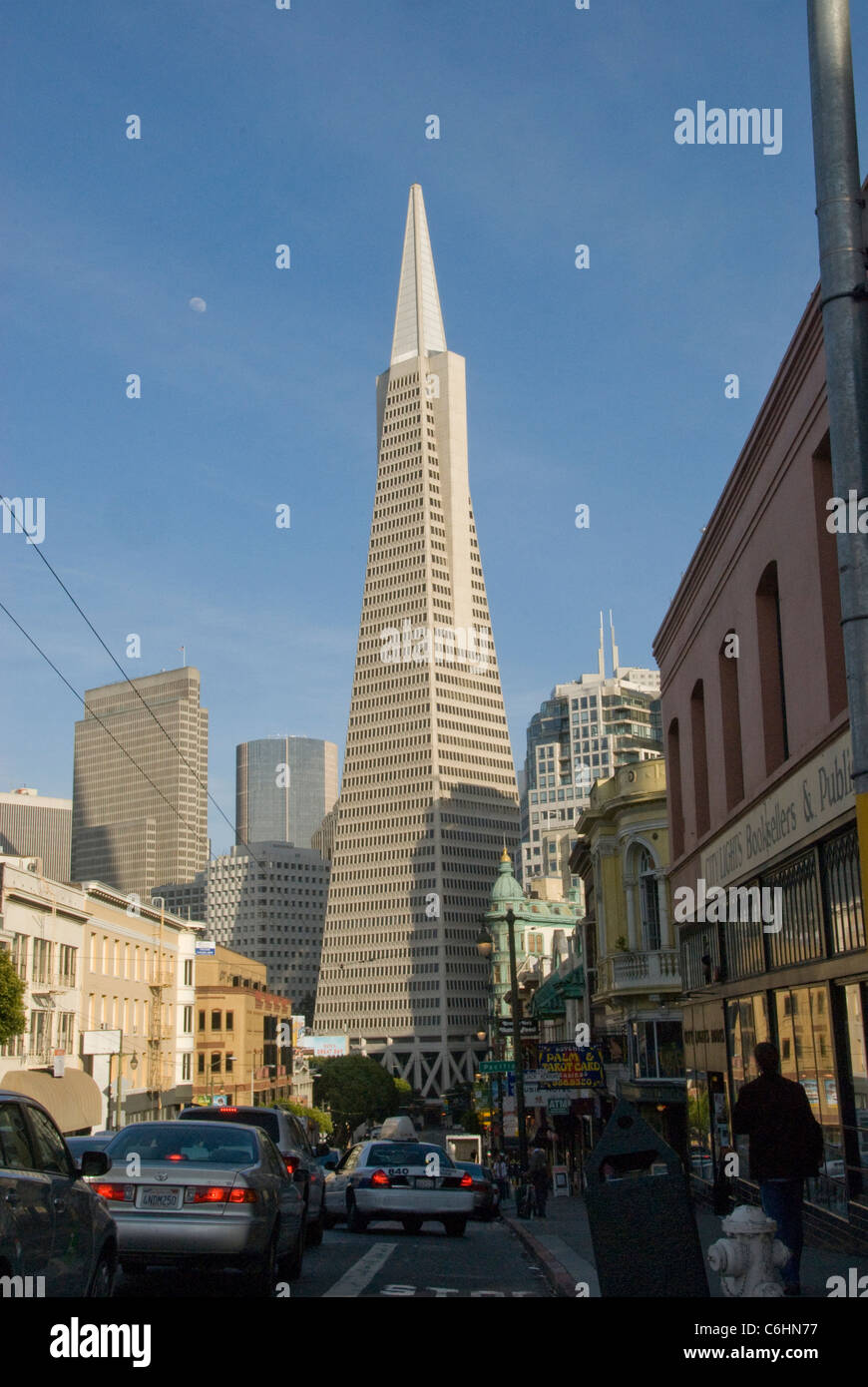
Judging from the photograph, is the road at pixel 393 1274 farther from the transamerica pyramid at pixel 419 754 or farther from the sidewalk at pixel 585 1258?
the transamerica pyramid at pixel 419 754

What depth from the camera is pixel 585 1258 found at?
15.4 m

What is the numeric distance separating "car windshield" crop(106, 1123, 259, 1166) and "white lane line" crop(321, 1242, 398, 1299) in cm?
135

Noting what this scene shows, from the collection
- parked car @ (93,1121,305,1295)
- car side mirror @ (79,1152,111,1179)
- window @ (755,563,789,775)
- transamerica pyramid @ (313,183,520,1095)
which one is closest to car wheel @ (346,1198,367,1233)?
parked car @ (93,1121,305,1295)

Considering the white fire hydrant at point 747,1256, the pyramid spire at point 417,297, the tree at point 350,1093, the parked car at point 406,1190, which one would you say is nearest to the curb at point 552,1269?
the parked car at point 406,1190

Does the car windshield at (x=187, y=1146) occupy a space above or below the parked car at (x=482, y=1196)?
above

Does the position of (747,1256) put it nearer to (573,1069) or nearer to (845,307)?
(845,307)

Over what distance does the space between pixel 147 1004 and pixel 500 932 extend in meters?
68.0

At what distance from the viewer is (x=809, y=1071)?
54.4 ft

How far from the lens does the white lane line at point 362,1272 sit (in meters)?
12.0

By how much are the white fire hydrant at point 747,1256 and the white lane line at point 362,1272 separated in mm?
3870

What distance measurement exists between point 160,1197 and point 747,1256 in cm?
510

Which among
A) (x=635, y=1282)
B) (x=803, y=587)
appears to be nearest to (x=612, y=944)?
(x=803, y=587)

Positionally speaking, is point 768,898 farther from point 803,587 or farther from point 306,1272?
point 306,1272
